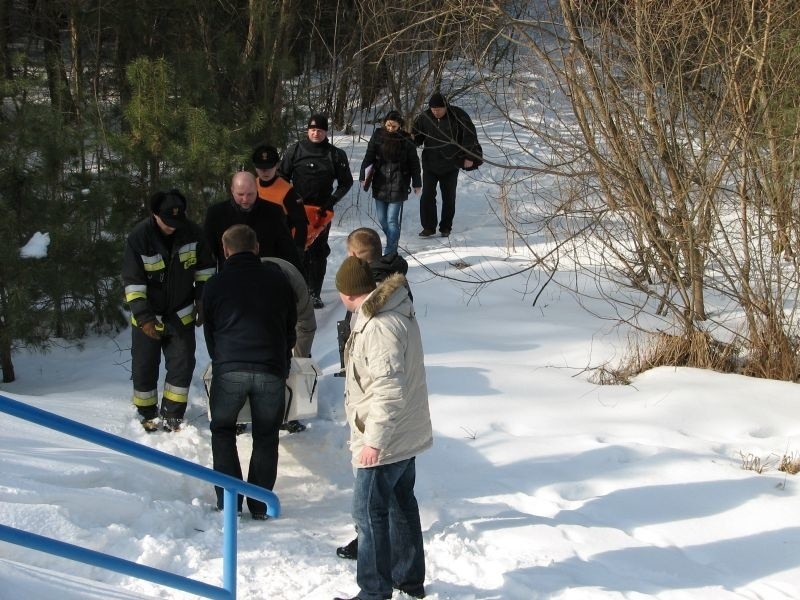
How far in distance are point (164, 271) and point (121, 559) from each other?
292cm

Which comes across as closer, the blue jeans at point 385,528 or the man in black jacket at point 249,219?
the blue jeans at point 385,528

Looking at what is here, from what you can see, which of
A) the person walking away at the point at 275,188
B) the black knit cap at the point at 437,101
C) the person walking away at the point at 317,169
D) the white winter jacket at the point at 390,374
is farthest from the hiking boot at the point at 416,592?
the black knit cap at the point at 437,101

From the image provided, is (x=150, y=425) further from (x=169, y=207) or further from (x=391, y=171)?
(x=391, y=171)

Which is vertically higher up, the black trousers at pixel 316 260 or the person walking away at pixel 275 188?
the person walking away at pixel 275 188

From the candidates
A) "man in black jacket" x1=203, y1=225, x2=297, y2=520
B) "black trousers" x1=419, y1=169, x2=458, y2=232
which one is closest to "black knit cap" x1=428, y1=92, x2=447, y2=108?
"black trousers" x1=419, y1=169, x2=458, y2=232

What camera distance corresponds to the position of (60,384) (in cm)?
801

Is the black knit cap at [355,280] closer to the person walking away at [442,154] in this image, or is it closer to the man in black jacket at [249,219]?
the man in black jacket at [249,219]

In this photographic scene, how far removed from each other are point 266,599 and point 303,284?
7.05ft

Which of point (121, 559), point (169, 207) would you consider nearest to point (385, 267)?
point (121, 559)

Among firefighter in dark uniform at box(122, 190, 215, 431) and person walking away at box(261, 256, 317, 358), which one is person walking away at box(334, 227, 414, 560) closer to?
person walking away at box(261, 256, 317, 358)

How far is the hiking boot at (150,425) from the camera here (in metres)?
6.11

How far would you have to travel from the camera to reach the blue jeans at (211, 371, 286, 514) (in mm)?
4910

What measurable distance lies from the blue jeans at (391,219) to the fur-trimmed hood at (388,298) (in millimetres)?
6114

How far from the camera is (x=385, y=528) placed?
397 cm
